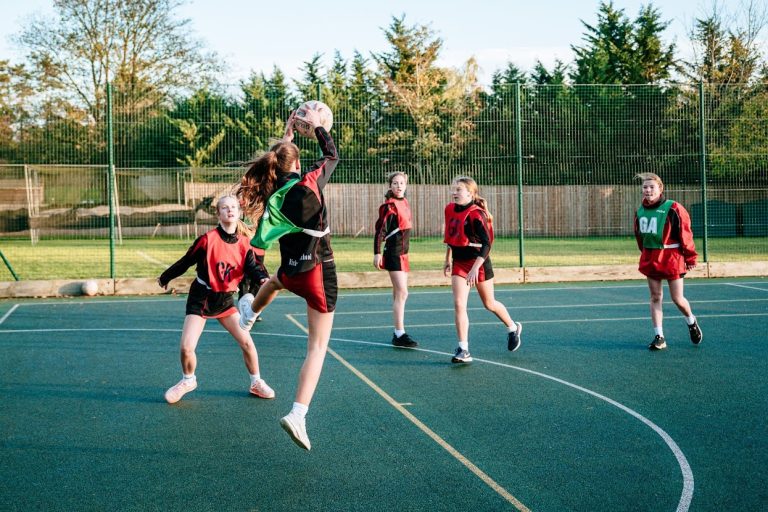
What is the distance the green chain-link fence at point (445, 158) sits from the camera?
1738cm

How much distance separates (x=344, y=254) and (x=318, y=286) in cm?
1827

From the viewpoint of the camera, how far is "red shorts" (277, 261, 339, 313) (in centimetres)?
494

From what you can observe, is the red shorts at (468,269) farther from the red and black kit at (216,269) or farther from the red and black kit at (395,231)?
the red and black kit at (216,269)

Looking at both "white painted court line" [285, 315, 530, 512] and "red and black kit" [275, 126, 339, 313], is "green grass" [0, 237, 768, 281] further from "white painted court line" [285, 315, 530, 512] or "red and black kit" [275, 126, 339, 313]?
"red and black kit" [275, 126, 339, 313]

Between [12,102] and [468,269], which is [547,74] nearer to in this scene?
[12,102]

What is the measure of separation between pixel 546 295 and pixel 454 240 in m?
6.39

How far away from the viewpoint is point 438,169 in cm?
1953

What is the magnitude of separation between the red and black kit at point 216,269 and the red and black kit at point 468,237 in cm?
234

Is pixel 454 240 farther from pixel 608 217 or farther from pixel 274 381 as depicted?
pixel 608 217

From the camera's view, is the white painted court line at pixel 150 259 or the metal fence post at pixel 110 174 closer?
the metal fence post at pixel 110 174

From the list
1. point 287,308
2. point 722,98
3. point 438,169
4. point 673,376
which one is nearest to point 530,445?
point 673,376

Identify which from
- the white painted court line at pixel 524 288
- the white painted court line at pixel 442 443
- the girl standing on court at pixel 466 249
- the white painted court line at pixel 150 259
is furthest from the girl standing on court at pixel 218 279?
the white painted court line at pixel 150 259

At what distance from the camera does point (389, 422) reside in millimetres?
5875

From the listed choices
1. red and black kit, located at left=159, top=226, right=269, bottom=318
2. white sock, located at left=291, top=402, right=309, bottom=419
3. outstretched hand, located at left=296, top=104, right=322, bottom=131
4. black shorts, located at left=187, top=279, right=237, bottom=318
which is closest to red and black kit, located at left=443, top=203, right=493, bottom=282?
red and black kit, located at left=159, top=226, right=269, bottom=318
